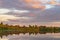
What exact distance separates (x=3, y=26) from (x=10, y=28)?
12748 mm

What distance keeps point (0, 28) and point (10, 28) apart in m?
22.8

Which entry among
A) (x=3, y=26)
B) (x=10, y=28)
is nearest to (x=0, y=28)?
(x=3, y=26)

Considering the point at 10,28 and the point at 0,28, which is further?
the point at 10,28

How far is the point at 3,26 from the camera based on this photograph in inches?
7392

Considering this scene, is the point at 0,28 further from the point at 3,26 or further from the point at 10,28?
the point at 10,28

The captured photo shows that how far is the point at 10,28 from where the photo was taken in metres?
200

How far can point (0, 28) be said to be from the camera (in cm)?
17750

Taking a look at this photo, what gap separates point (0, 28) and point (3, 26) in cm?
1036
